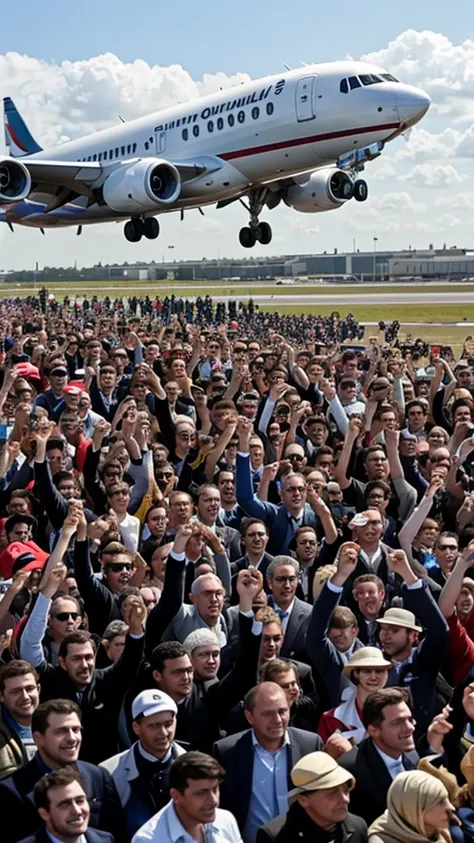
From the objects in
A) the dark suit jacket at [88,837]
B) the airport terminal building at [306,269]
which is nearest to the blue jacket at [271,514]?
the dark suit jacket at [88,837]

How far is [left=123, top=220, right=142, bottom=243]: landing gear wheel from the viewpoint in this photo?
111 ft

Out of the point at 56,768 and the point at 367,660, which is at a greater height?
the point at 367,660

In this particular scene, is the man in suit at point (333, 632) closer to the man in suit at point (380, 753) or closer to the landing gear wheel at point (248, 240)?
the man in suit at point (380, 753)

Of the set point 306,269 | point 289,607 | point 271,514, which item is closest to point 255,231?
point 271,514

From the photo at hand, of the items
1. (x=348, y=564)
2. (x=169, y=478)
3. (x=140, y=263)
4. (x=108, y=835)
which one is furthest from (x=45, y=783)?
(x=140, y=263)

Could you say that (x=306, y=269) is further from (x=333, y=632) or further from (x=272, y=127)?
(x=333, y=632)

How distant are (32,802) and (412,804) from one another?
5.94 ft

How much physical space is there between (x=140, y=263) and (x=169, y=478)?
179 m

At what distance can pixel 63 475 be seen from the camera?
30.9ft

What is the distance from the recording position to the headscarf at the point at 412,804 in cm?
459

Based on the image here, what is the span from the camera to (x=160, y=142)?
110ft

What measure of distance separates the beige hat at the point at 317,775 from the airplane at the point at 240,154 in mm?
24940

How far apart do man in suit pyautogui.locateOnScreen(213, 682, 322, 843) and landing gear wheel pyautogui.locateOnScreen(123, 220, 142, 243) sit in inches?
1140

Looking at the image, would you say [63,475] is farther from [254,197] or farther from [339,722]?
[254,197]
